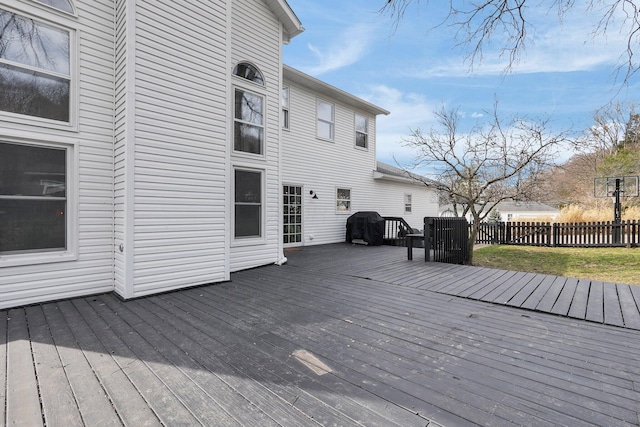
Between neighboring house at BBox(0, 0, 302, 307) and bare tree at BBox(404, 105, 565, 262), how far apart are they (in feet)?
19.9

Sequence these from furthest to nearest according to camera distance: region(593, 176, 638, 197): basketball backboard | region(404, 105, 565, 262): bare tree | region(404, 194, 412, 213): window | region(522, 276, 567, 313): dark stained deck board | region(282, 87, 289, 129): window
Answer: region(404, 194, 412, 213): window, region(593, 176, 638, 197): basketball backboard, region(282, 87, 289, 129): window, region(404, 105, 565, 262): bare tree, region(522, 276, 567, 313): dark stained deck board

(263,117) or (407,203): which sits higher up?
(263,117)

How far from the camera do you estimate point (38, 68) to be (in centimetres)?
380

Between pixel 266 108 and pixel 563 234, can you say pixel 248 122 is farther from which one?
pixel 563 234

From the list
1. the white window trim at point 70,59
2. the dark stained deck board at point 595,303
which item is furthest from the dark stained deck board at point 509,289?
the white window trim at point 70,59

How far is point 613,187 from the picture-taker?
1294 centimetres

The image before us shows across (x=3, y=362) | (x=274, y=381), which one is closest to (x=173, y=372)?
(x=274, y=381)

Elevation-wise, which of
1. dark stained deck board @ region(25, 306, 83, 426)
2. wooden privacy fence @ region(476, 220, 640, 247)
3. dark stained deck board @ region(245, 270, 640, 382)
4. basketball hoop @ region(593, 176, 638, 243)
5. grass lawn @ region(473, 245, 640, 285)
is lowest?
grass lawn @ region(473, 245, 640, 285)

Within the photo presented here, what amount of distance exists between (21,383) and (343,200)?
30.7 feet

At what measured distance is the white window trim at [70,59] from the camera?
364cm

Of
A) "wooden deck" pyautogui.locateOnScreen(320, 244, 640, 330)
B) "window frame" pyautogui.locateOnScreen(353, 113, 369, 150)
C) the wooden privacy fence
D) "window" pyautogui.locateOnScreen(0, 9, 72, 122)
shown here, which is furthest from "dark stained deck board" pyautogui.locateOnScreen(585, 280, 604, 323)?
"window frame" pyautogui.locateOnScreen(353, 113, 369, 150)

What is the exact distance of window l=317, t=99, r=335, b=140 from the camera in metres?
10.00

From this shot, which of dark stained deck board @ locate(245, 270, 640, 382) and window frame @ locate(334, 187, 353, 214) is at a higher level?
window frame @ locate(334, 187, 353, 214)

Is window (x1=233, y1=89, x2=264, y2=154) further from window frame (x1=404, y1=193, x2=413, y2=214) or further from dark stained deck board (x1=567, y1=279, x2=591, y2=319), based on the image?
window frame (x1=404, y1=193, x2=413, y2=214)
